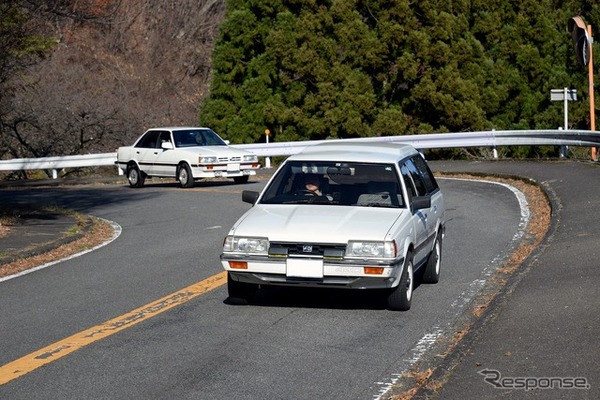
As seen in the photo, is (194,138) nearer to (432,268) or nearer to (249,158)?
(249,158)

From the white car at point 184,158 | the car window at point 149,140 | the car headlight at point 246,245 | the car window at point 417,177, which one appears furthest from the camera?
the car window at point 149,140

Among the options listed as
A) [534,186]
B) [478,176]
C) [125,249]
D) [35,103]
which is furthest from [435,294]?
[35,103]

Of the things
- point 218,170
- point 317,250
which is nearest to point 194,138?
point 218,170

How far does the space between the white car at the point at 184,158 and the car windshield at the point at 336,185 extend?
1564 cm

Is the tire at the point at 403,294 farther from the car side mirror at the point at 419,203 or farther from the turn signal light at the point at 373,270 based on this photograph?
the car side mirror at the point at 419,203

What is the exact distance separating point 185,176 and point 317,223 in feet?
57.5

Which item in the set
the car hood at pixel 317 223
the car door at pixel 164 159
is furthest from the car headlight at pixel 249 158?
the car hood at pixel 317 223

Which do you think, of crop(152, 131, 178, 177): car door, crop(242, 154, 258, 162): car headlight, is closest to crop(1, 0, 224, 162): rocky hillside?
crop(152, 131, 178, 177): car door

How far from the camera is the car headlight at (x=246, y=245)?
10.3 meters

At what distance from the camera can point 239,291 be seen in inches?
424

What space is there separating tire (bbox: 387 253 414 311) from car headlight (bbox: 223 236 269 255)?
1265mm

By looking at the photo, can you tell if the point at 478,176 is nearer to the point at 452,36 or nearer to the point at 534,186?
the point at 534,186

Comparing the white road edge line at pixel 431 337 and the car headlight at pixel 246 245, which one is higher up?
the car headlight at pixel 246 245

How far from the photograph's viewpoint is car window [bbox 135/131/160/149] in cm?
2922
